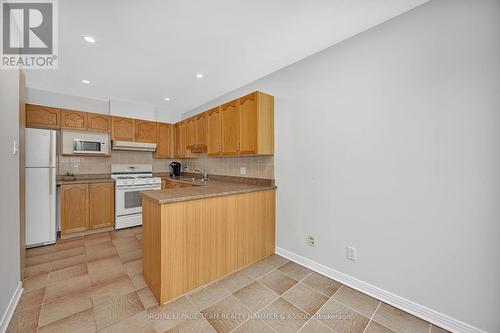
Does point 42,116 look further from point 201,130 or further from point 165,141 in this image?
point 201,130

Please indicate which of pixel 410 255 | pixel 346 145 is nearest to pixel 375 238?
pixel 410 255

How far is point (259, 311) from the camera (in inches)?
63.9

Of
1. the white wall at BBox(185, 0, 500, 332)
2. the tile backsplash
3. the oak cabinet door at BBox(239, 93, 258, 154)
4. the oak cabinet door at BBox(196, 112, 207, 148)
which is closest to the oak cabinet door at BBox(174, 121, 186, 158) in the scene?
the tile backsplash

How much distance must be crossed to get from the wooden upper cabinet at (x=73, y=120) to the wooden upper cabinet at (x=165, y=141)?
126cm

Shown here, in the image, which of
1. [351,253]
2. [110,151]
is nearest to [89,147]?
[110,151]

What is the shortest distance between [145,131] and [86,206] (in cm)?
176

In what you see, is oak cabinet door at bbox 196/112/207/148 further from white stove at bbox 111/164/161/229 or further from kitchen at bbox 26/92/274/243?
white stove at bbox 111/164/161/229

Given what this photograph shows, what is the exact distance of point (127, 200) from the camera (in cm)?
364

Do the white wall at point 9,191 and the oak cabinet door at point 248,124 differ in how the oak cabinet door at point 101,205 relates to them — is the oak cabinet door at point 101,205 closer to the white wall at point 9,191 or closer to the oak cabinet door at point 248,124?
the white wall at point 9,191

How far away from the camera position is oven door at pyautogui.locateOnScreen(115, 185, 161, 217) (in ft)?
11.6

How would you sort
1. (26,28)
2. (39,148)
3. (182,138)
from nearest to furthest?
(26,28) < (39,148) < (182,138)

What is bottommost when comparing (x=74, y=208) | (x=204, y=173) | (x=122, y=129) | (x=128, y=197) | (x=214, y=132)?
(x=74, y=208)

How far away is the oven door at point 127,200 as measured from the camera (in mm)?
3551

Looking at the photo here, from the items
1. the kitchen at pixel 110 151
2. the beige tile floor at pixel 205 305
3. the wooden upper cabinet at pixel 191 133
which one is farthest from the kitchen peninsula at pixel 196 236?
the wooden upper cabinet at pixel 191 133
